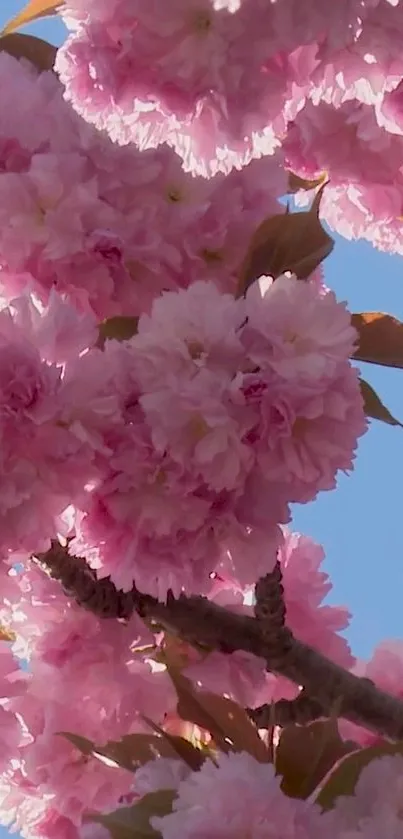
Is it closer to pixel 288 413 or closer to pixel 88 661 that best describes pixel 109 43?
pixel 288 413

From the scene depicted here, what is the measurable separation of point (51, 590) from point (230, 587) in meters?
0.18

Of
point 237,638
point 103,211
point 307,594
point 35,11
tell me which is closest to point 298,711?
point 237,638

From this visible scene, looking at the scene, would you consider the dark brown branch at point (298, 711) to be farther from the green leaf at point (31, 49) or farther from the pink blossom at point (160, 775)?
the green leaf at point (31, 49)

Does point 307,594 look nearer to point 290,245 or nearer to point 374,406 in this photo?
point 374,406

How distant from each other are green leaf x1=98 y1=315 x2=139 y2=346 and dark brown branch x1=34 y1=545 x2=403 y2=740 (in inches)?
7.9

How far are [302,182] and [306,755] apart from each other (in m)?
0.63

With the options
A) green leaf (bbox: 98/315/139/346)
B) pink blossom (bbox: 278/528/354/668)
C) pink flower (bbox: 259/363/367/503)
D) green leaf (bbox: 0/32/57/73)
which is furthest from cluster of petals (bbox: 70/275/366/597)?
green leaf (bbox: 0/32/57/73)

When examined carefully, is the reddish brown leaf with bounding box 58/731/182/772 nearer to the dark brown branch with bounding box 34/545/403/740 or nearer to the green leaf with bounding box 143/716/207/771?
the green leaf with bounding box 143/716/207/771

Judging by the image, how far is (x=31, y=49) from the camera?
138 cm

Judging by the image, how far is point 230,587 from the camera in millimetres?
1330

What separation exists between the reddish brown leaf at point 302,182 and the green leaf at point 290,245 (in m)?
0.20

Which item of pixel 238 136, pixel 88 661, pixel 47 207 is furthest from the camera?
pixel 88 661

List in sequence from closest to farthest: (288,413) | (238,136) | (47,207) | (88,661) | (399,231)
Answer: (288,413), (238,136), (47,207), (88,661), (399,231)

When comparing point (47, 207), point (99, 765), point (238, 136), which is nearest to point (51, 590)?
point (99, 765)
